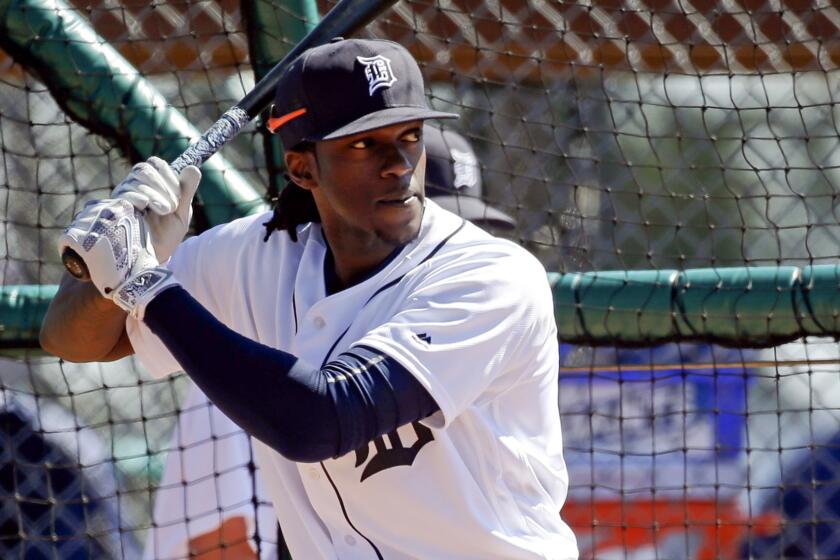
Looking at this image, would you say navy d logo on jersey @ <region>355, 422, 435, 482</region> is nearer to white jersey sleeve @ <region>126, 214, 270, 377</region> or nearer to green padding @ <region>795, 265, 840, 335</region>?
white jersey sleeve @ <region>126, 214, 270, 377</region>

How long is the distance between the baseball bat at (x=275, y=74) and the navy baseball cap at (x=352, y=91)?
26 cm

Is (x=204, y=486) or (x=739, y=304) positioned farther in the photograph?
(x=204, y=486)

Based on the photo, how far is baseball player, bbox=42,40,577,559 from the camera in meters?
1.83

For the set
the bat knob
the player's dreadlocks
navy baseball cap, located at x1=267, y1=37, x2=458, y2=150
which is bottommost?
the player's dreadlocks

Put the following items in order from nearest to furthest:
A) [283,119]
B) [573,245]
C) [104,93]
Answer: [283,119] < [104,93] < [573,245]

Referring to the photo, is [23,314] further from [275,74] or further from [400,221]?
[400,221]

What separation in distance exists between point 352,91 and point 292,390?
497 millimetres

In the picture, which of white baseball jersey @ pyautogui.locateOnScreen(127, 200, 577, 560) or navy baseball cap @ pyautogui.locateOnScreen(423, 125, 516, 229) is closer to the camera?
white baseball jersey @ pyautogui.locateOnScreen(127, 200, 577, 560)

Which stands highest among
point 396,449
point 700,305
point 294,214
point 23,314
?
point 294,214

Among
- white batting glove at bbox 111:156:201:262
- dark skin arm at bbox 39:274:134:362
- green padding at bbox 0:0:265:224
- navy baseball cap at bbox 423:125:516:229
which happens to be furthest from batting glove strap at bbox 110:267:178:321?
navy baseball cap at bbox 423:125:516:229

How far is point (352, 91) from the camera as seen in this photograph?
6.68 ft

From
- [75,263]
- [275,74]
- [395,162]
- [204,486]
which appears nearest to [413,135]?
Answer: [395,162]

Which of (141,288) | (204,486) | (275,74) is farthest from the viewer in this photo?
(204,486)

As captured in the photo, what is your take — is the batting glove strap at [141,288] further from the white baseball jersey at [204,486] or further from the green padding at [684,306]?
the white baseball jersey at [204,486]
